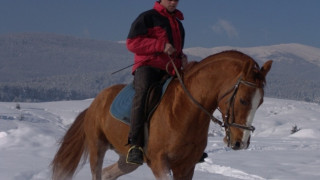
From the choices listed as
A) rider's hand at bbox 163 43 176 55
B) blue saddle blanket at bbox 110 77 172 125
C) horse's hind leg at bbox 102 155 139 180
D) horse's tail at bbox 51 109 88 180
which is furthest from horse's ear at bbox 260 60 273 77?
horse's tail at bbox 51 109 88 180

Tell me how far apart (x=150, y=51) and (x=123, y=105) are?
0.61 meters

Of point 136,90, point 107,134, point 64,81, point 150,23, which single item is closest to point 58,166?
point 107,134

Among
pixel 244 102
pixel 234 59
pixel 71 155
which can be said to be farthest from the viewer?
pixel 71 155

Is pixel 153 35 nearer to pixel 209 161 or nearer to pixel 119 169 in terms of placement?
pixel 119 169

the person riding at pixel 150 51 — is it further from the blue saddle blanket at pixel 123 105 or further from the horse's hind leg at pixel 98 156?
the horse's hind leg at pixel 98 156

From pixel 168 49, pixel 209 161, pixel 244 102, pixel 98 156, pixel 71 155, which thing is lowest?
pixel 209 161

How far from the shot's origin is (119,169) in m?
4.90

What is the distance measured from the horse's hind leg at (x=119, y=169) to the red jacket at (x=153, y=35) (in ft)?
4.41

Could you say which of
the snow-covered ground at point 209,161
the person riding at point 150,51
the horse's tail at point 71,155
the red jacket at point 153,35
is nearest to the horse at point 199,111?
the person riding at point 150,51

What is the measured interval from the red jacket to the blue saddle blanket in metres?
0.30

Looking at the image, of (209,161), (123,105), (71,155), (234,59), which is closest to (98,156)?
(71,155)

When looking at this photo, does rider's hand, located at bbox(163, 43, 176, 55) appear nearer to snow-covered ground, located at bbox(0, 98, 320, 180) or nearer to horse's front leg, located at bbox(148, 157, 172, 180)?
horse's front leg, located at bbox(148, 157, 172, 180)

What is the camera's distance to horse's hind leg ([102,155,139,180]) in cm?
489

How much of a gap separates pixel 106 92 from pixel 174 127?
1.52 meters
